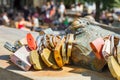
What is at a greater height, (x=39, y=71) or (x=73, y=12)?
(x=39, y=71)

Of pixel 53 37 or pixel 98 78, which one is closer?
pixel 98 78

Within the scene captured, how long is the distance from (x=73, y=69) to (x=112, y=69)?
431 millimetres

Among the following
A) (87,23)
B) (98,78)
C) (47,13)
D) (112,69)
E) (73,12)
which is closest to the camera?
(112,69)

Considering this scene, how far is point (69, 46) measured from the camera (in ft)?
7.85

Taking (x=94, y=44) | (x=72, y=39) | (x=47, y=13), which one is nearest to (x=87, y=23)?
(x=72, y=39)

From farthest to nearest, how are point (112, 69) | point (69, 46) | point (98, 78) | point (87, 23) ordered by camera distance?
point (87, 23)
point (69, 46)
point (98, 78)
point (112, 69)

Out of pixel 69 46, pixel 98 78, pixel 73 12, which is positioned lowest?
pixel 73 12

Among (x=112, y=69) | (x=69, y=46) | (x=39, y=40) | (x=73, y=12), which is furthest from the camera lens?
(x=73, y=12)

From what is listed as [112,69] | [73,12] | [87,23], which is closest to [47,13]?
[73,12]

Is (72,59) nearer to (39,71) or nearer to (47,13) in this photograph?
(39,71)

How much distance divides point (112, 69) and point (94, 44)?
0.20 m

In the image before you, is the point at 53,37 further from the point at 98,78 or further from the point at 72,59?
the point at 98,78

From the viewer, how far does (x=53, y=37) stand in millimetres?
2523

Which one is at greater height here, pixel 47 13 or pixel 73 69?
pixel 73 69
